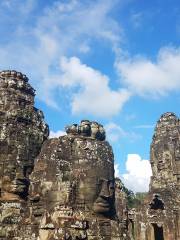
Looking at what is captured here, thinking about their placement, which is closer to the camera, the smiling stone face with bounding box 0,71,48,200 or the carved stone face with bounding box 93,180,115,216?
the carved stone face with bounding box 93,180,115,216

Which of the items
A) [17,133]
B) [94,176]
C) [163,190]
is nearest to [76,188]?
[94,176]

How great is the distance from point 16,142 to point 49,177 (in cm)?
216

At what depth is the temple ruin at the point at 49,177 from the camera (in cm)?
989

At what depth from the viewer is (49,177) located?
10516 millimetres

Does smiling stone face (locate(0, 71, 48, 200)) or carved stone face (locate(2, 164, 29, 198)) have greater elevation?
smiling stone face (locate(0, 71, 48, 200))

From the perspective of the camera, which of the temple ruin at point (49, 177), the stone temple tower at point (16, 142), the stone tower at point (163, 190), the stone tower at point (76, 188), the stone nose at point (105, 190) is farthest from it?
the stone tower at point (163, 190)

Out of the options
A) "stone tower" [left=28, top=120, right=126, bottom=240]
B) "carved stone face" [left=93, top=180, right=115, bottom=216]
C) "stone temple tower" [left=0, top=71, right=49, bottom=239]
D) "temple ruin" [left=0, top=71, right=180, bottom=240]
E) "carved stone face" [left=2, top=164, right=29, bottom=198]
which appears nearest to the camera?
"stone tower" [left=28, top=120, right=126, bottom=240]

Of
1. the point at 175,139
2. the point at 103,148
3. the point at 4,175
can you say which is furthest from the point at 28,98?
the point at 175,139

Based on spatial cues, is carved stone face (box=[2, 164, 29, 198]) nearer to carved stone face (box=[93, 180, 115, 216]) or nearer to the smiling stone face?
the smiling stone face

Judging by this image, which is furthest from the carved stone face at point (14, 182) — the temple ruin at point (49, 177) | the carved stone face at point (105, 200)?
the carved stone face at point (105, 200)

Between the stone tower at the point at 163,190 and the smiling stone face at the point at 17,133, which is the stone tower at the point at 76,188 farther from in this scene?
the stone tower at the point at 163,190

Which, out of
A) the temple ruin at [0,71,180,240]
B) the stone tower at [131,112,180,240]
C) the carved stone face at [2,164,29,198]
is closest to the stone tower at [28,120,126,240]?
the temple ruin at [0,71,180,240]

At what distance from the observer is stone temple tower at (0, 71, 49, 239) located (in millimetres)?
11562

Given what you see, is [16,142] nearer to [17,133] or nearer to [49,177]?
[17,133]
